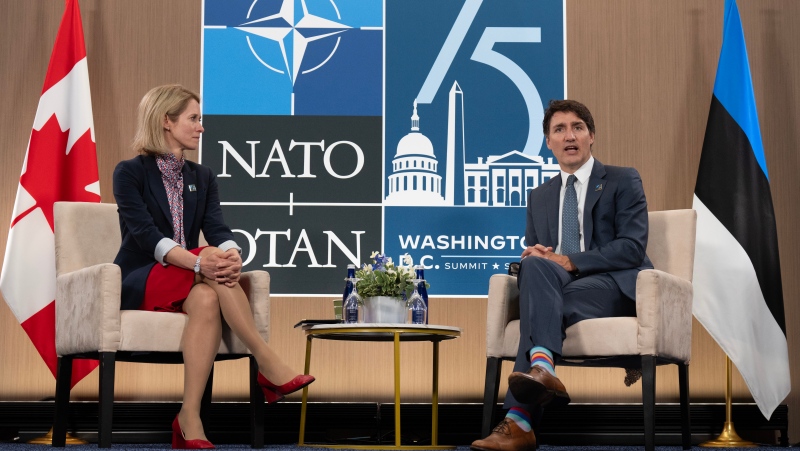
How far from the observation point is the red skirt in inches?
130

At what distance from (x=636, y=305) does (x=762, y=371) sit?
1.17m

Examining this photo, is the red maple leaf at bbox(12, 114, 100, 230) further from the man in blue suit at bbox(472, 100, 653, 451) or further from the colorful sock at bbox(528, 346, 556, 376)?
the colorful sock at bbox(528, 346, 556, 376)

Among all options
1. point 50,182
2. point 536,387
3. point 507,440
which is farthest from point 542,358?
point 50,182

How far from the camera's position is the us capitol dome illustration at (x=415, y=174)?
14.4ft

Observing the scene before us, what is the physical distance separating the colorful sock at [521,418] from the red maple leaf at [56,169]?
89.7 inches

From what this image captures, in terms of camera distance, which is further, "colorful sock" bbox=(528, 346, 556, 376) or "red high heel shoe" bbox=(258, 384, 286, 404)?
"red high heel shoe" bbox=(258, 384, 286, 404)

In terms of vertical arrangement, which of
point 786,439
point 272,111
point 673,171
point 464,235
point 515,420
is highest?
point 272,111

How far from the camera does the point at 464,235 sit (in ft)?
14.5

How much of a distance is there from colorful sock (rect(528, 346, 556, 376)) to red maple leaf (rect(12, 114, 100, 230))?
7.49 feet

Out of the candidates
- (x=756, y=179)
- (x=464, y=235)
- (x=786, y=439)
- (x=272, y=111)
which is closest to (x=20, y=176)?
(x=272, y=111)

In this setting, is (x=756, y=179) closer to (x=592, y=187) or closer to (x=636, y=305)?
(x=592, y=187)

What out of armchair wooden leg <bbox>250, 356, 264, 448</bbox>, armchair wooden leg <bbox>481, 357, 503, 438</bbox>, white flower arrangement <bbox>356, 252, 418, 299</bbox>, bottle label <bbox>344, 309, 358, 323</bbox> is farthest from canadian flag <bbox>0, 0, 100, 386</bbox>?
armchair wooden leg <bbox>481, 357, 503, 438</bbox>

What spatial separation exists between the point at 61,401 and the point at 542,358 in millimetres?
1811

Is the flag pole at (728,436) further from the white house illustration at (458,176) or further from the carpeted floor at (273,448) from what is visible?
the white house illustration at (458,176)
